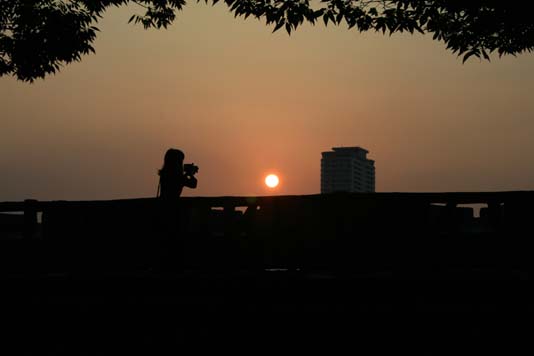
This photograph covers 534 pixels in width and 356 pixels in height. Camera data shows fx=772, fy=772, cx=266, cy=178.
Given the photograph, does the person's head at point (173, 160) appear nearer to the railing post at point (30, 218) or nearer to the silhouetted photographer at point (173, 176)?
the silhouetted photographer at point (173, 176)

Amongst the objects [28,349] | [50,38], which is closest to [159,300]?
[28,349]

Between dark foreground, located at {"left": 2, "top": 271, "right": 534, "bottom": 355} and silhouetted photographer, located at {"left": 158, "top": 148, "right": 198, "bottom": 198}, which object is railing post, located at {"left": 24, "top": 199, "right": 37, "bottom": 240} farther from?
silhouetted photographer, located at {"left": 158, "top": 148, "right": 198, "bottom": 198}

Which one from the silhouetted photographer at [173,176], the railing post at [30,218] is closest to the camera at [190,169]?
the silhouetted photographer at [173,176]

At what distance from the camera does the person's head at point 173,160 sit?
11500mm

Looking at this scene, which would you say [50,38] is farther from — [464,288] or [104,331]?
[464,288]

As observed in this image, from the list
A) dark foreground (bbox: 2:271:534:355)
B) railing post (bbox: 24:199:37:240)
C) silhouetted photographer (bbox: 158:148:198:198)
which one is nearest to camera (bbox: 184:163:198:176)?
silhouetted photographer (bbox: 158:148:198:198)

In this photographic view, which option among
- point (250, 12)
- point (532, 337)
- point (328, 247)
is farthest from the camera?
point (250, 12)

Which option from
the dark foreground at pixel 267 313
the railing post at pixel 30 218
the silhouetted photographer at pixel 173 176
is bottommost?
the dark foreground at pixel 267 313

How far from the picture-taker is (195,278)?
11398 millimetres

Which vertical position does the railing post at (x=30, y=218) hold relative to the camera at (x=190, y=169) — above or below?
below

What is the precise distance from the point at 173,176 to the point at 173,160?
24cm

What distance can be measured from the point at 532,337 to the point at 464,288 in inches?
44.2

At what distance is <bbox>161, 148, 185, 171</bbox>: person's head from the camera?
453 inches

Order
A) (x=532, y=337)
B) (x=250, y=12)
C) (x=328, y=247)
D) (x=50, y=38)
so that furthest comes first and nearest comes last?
(x=50, y=38)
(x=250, y=12)
(x=328, y=247)
(x=532, y=337)
